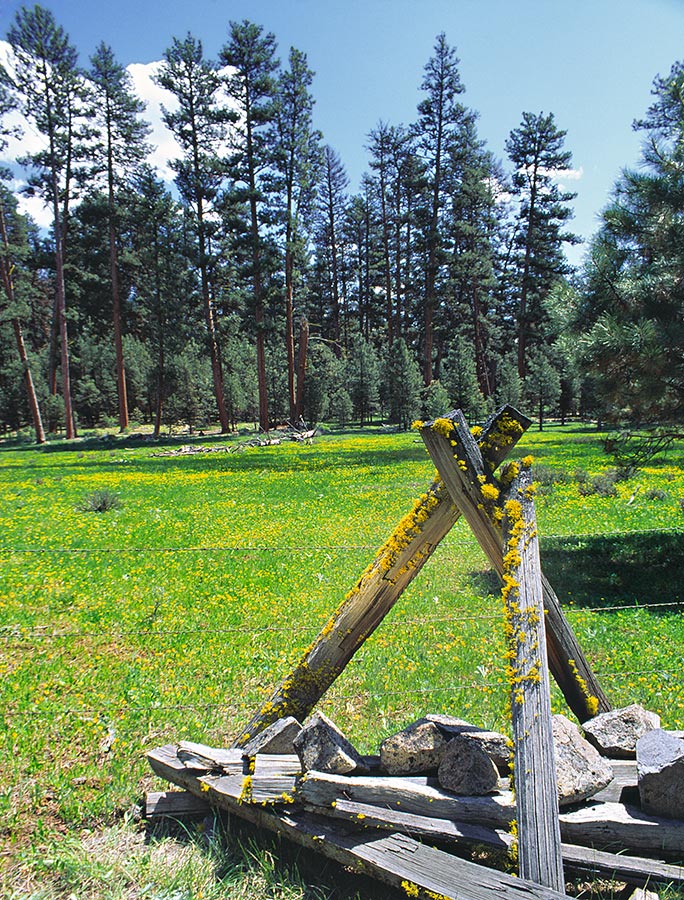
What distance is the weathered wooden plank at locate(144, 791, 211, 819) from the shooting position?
10.5 feet

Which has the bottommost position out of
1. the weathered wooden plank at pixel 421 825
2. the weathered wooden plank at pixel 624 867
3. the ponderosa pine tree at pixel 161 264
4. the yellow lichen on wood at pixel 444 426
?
the weathered wooden plank at pixel 624 867

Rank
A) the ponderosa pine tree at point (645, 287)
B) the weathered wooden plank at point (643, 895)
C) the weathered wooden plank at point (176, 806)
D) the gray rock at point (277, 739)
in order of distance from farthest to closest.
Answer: the ponderosa pine tree at point (645, 287), the weathered wooden plank at point (176, 806), the gray rock at point (277, 739), the weathered wooden plank at point (643, 895)

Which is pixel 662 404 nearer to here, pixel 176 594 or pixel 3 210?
pixel 176 594

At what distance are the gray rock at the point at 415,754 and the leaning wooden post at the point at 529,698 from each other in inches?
23.8

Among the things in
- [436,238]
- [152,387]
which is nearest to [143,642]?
[436,238]

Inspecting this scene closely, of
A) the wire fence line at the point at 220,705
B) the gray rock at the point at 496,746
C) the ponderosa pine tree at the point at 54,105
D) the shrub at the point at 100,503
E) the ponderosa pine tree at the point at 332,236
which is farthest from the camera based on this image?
the ponderosa pine tree at the point at 332,236

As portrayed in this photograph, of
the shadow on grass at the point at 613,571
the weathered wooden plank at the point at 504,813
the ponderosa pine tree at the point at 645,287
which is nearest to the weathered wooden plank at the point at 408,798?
the weathered wooden plank at the point at 504,813

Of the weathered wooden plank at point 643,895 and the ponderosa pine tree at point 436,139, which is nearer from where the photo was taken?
the weathered wooden plank at point 643,895

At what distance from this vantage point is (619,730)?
3.05 meters

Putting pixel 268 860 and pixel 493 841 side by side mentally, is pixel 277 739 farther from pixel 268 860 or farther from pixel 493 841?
pixel 493 841

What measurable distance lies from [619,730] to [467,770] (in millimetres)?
939

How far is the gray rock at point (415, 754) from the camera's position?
288 centimetres

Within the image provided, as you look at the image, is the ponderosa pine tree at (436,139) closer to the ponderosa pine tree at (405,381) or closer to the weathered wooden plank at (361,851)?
the ponderosa pine tree at (405,381)

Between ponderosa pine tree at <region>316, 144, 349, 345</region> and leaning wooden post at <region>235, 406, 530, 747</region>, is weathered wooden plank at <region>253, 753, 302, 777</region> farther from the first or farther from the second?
ponderosa pine tree at <region>316, 144, 349, 345</region>
